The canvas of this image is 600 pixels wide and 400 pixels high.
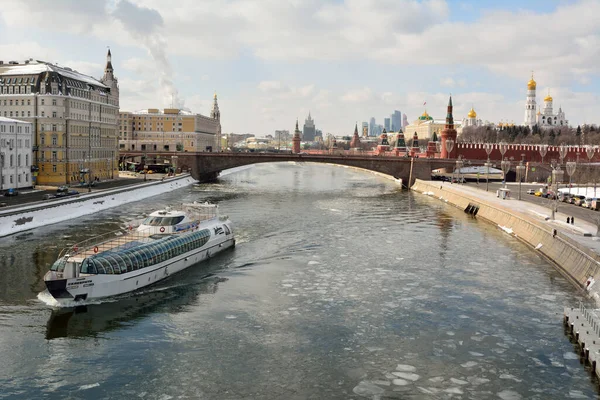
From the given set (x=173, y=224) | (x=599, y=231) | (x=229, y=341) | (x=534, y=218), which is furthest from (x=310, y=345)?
(x=534, y=218)

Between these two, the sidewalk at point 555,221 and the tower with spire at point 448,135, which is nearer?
the sidewalk at point 555,221

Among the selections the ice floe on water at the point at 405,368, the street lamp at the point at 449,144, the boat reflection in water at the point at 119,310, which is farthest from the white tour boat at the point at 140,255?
the street lamp at the point at 449,144

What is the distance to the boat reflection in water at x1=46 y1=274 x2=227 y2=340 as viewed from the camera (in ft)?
87.1

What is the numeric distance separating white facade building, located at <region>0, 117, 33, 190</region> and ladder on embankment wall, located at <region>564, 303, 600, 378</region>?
5569 centimetres

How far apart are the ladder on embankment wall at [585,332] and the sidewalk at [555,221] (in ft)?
33.3

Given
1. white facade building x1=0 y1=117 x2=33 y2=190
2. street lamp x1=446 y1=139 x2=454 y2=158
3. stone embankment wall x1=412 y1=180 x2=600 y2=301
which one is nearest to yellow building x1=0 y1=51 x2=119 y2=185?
white facade building x1=0 y1=117 x2=33 y2=190

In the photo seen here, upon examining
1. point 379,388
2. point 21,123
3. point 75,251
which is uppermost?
point 21,123

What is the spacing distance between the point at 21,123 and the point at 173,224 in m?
36.2

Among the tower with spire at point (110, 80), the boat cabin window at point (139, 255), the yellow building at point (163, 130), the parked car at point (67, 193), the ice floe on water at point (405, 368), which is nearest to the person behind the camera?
the ice floe on water at point (405, 368)

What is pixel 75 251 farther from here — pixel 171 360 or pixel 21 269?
A: pixel 171 360

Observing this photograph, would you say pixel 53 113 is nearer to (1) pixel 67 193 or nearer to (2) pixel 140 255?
(1) pixel 67 193

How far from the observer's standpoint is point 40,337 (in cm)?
2520

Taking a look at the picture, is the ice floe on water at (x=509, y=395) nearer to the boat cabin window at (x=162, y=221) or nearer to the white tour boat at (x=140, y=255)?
the white tour boat at (x=140, y=255)

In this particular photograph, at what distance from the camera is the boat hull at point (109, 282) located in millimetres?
29016
